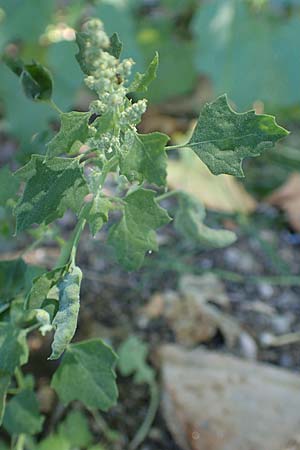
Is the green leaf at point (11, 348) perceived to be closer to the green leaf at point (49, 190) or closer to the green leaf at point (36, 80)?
the green leaf at point (49, 190)

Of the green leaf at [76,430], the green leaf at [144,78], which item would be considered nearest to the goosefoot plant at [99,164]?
the green leaf at [144,78]

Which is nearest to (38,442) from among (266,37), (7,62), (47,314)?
(47,314)

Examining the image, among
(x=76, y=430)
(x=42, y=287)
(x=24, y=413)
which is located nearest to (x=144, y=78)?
(x=42, y=287)

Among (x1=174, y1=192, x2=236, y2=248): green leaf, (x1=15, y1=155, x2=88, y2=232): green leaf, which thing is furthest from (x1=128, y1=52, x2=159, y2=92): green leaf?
(x1=174, y1=192, x2=236, y2=248): green leaf

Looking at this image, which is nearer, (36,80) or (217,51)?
(36,80)

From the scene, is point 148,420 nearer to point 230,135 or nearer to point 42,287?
point 42,287

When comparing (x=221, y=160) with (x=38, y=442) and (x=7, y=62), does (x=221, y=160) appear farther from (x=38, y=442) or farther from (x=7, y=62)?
(x=38, y=442)
